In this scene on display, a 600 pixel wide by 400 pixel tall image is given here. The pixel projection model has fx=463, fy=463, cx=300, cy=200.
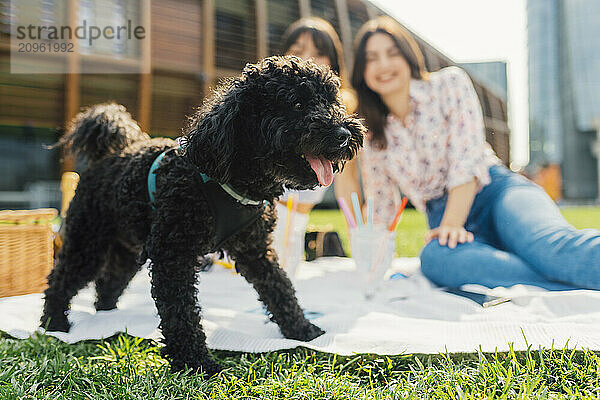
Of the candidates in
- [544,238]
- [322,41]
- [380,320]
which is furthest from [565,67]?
[380,320]

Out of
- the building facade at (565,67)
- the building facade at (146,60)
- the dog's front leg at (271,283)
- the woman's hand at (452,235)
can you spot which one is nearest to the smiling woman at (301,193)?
the dog's front leg at (271,283)

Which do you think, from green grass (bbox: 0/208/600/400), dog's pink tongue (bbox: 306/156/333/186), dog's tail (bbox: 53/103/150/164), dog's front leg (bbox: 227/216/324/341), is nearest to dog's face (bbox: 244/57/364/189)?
dog's pink tongue (bbox: 306/156/333/186)

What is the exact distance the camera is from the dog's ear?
5.30 ft

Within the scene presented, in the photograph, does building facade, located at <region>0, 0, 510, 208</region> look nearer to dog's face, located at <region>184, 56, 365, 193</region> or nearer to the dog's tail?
the dog's tail

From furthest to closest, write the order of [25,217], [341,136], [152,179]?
[25,217]
[152,179]
[341,136]

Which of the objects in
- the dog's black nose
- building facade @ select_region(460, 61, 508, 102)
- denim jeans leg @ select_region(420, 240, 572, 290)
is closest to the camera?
the dog's black nose

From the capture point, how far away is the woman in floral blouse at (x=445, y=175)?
2.71m

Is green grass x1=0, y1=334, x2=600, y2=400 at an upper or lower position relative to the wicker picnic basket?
lower

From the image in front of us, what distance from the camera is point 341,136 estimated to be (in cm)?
156

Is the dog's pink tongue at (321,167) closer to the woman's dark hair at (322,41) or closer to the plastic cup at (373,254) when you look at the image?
the plastic cup at (373,254)

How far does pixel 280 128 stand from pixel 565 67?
6858mm

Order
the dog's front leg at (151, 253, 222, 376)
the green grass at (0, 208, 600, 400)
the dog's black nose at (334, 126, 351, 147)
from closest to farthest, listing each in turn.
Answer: the green grass at (0, 208, 600, 400)
the dog's black nose at (334, 126, 351, 147)
the dog's front leg at (151, 253, 222, 376)

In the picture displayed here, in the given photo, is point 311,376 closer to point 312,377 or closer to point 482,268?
point 312,377

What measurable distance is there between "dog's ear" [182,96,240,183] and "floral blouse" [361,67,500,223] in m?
1.95
